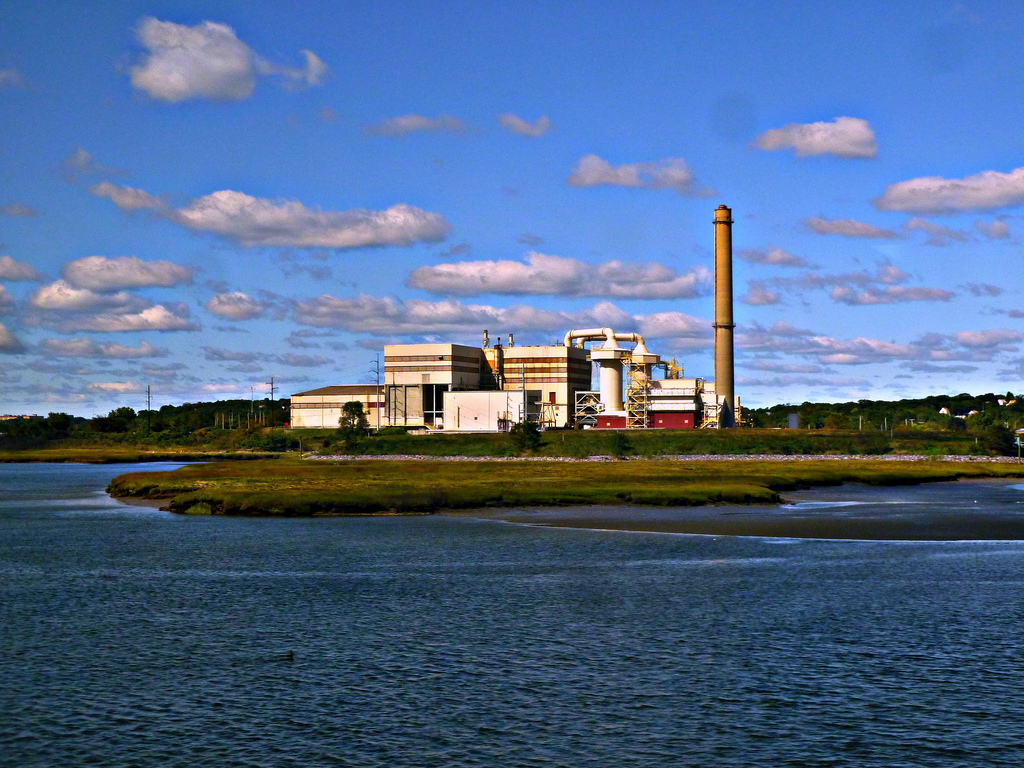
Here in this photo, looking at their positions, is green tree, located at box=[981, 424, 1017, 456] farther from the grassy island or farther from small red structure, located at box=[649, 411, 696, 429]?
small red structure, located at box=[649, 411, 696, 429]

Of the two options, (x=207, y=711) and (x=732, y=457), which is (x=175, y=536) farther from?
(x=732, y=457)

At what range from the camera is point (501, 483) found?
99.0 metres

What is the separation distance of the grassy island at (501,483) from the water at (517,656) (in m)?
22.1

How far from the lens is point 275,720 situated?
2778cm

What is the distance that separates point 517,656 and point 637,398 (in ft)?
538

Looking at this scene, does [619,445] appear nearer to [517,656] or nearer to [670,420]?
[670,420]

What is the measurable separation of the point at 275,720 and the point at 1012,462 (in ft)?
464

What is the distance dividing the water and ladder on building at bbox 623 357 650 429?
13499cm

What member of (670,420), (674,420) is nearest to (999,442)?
(674,420)

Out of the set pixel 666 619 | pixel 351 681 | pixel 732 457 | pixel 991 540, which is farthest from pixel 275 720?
pixel 732 457

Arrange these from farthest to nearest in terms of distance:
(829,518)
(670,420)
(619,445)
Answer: (670,420) < (619,445) < (829,518)

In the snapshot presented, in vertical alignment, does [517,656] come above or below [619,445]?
below

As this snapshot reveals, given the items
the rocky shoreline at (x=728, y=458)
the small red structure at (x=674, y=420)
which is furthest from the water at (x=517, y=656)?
the small red structure at (x=674, y=420)

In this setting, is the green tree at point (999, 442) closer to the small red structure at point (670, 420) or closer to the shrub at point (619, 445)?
the small red structure at point (670, 420)
